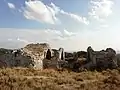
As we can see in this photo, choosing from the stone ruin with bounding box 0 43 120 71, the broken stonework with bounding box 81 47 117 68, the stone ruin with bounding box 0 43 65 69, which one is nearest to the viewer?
the stone ruin with bounding box 0 43 65 69

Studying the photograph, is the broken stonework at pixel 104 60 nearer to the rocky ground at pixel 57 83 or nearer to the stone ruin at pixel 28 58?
the stone ruin at pixel 28 58

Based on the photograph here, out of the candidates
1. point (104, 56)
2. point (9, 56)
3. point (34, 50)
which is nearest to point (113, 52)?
point (104, 56)

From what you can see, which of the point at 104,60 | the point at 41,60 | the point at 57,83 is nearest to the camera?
the point at 57,83

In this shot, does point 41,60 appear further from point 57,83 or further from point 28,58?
point 57,83

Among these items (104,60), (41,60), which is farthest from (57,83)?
(41,60)

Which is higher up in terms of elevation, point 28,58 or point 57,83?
point 28,58

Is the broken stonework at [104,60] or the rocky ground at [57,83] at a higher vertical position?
the broken stonework at [104,60]

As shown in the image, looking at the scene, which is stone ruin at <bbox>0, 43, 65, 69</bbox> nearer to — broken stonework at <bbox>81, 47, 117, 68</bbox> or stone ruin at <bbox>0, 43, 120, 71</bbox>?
stone ruin at <bbox>0, 43, 120, 71</bbox>

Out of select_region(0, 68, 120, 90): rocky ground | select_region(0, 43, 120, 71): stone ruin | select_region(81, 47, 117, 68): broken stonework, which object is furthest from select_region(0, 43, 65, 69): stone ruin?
select_region(0, 68, 120, 90): rocky ground

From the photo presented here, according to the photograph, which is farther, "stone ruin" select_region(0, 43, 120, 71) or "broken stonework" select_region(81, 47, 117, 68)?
"broken stonework" select_region(81, 47, 117, 68)

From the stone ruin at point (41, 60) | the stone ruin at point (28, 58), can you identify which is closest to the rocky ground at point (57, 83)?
the stone ruin at point (28, 58)

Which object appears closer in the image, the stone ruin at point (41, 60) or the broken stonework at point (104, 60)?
the stone ruin at point (41, 60)

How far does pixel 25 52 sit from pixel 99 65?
10.3 meters

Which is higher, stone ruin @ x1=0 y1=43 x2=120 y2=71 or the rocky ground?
stone ruin @ x1=0 y1=43 x2=120 y2=71
